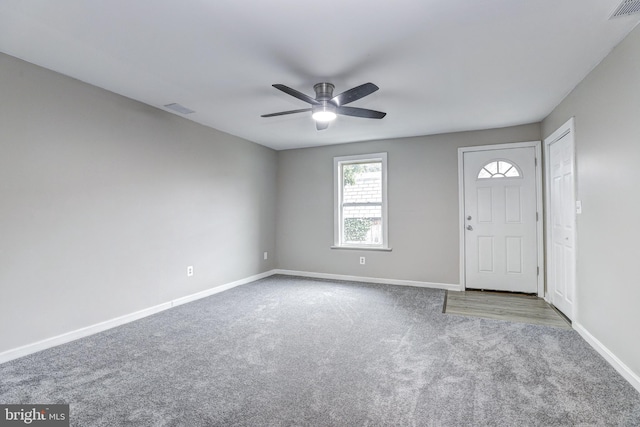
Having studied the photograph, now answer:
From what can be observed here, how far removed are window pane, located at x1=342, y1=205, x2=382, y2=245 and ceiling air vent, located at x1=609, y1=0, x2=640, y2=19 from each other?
3506 millimetres

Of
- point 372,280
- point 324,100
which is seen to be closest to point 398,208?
point 372,280

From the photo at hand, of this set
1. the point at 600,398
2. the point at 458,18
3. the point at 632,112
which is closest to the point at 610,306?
the point at 600,398

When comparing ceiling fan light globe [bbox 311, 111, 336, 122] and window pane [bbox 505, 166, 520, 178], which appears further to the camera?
window pane [bbox 505, 166, 520, 178]

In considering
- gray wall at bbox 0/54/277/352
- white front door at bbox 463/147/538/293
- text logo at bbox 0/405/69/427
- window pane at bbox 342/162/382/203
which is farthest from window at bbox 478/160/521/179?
text logo at bbox 0/405/69/427

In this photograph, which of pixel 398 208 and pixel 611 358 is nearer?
pixel 611 358

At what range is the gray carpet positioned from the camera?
176 centimetres

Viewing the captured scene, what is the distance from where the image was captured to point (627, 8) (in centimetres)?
189

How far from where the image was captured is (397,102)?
3428mm

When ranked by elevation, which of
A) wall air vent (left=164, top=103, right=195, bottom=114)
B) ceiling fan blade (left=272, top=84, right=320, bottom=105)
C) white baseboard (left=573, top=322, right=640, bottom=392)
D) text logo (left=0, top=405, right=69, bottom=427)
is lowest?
text logo (left=0, top=405, right=69, bottom=427)

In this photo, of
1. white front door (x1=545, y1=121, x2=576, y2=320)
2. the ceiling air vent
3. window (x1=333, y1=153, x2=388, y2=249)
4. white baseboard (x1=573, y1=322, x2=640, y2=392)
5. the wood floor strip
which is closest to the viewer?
the ceiling air vent

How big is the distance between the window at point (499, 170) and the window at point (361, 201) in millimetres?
1430

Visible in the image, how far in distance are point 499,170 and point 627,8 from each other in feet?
8.87

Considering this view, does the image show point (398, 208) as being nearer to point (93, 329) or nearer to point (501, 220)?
point (501, 220)

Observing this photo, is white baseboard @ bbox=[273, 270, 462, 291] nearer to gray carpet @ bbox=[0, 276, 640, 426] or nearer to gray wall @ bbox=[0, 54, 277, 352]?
gray carpet @ bbox=[0, 276, 640, 426]
